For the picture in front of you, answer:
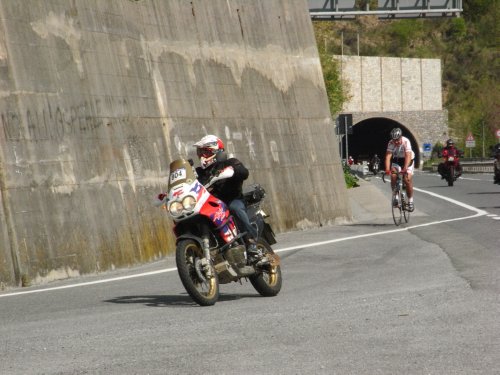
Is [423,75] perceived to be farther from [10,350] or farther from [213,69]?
[10,350]

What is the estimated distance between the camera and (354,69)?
301 ft

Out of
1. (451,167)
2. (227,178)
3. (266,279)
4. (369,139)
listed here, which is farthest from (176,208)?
(369,139)

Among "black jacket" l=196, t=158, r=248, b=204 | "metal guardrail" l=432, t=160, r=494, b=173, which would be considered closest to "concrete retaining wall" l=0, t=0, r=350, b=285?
"black jacket" l=196, t=158, r=248, b=204

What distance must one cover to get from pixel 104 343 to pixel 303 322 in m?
1.57

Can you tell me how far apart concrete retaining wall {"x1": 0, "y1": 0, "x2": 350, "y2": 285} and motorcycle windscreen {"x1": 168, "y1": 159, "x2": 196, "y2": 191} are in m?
3.22

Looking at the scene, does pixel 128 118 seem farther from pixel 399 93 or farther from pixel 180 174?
pixel 399 93

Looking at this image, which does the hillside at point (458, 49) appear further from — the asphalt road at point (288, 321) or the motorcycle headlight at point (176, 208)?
the motorcycle headlight at point (176, 208)

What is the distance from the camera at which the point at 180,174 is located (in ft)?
33.5

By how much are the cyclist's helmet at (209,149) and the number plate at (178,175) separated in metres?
0.49

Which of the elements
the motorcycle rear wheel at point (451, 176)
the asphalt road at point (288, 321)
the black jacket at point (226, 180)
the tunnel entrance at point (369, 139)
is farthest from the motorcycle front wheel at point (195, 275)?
the tunnel entrance at point (369, 139)

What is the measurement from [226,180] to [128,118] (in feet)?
18.2

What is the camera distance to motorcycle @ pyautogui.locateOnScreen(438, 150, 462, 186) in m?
41.8

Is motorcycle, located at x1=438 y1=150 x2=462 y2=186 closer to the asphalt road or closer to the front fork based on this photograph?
the asphalt road

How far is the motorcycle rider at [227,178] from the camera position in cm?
1063
